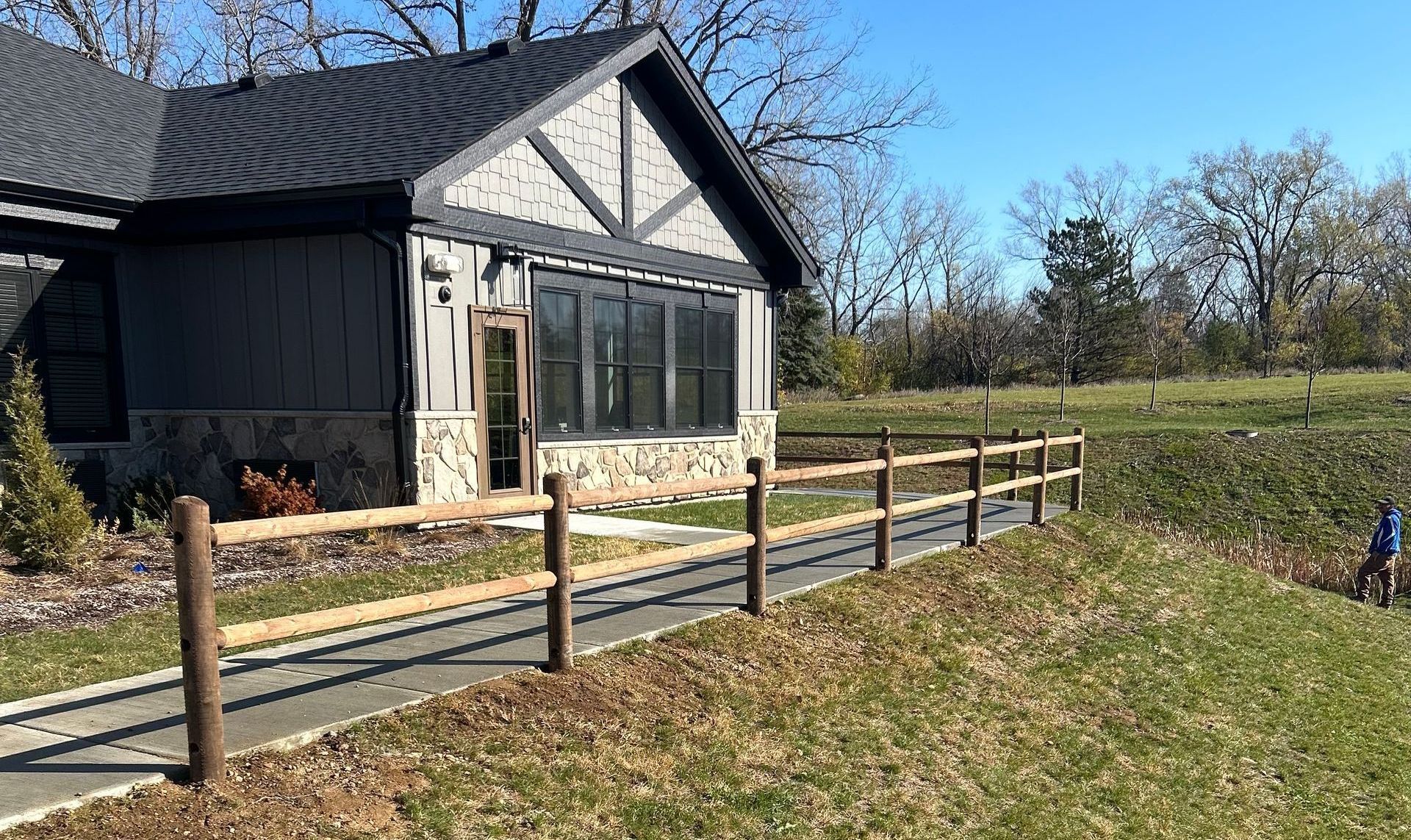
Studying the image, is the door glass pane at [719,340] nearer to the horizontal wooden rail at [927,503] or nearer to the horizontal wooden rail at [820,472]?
the horizontal wooden rail at [927,503]

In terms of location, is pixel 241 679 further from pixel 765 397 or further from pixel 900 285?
pixel 900 285

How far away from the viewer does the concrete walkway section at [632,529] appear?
9.96m

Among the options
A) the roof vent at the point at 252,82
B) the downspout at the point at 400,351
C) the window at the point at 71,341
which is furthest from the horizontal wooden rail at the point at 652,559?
the roof vent at the point at 252,82

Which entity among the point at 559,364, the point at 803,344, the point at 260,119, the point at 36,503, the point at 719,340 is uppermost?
the point at 260,119

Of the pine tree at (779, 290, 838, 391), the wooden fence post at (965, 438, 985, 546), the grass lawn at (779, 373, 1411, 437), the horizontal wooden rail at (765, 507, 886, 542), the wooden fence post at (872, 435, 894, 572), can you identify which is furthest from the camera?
the pine tree at (779, 290, 838, 391)

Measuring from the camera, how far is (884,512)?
8961mm

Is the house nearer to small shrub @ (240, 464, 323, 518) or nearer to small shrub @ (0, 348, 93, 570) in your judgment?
small shrub @ (240, 464, 323, 518)

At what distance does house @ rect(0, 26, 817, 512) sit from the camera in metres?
9.91

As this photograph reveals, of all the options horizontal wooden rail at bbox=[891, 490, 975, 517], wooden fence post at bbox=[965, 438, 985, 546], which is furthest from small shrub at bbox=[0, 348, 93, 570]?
wooden fence post at bbox=[965, 438, 985, 546]

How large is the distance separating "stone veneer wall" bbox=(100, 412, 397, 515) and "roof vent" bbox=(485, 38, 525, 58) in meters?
6.09

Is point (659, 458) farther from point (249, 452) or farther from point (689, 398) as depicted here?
point (249, 452)

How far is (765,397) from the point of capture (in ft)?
50.4

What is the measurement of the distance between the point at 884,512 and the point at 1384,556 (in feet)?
33.7

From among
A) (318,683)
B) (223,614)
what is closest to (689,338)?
(223,614)
